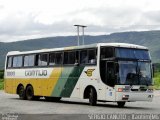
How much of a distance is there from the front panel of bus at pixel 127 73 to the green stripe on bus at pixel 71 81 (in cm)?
215

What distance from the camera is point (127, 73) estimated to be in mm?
23344

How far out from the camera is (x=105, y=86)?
935 inches

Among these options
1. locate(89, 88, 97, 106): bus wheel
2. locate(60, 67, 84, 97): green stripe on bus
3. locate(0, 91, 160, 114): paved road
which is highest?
locate(60, 67, 84, 97): green stripe on bus

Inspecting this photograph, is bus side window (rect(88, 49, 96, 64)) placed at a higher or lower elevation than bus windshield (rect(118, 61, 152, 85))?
higher

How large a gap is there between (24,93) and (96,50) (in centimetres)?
865

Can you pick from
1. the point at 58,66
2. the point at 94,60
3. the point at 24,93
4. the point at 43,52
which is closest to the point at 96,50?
the point at 94,60

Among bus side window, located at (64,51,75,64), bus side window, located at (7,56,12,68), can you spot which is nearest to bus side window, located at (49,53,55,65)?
bus side window, located at (64,51,75,64)

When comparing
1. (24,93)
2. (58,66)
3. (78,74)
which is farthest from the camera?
(24,93)

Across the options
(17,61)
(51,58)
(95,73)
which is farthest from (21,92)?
(95,73)

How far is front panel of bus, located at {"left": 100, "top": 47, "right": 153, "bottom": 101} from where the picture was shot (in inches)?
912

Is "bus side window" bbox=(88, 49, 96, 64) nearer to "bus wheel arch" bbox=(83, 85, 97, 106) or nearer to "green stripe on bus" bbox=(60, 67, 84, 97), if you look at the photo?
"green stripe on bus" bbox=(60, 67, 84, 97)

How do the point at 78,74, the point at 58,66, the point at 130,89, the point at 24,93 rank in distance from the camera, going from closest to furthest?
the point at 130,89 → the point at 78,74 → the point at 58,66 → the point at 24,93

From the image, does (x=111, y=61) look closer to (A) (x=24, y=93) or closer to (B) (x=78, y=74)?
(B) (x=78, y=74)

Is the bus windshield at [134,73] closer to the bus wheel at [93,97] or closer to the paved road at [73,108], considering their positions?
the paved road at [73,108]
